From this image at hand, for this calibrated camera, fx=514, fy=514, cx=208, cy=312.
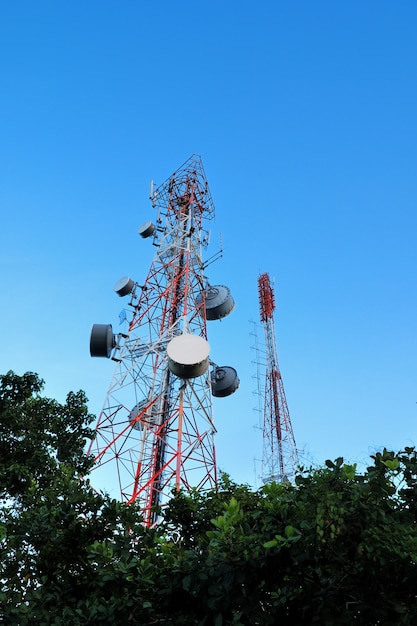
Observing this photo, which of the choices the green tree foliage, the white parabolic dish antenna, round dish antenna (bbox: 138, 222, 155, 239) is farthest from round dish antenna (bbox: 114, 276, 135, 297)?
the green tree foliage

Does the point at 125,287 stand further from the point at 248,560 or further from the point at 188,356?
the point at 248,560

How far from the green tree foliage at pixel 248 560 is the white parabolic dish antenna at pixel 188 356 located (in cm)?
664

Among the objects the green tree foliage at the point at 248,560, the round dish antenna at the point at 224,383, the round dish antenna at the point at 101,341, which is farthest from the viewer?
the round dish antenna at the point at 224,383

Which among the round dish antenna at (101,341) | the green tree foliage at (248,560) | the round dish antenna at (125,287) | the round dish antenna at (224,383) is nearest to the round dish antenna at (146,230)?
the round dish antenna at (125,287)

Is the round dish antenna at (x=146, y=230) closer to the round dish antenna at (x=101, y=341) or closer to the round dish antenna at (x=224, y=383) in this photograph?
the round dish antenna at (x=101, y=341)

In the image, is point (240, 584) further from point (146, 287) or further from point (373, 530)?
point (146, 287)

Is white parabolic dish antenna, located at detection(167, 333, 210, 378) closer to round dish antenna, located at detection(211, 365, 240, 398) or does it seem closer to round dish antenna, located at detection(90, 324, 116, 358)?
round dish antenna, located at detection(90, 324, 116, 358)

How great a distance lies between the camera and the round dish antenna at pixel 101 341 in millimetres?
14180

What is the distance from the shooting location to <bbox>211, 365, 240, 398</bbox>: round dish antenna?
637 inches

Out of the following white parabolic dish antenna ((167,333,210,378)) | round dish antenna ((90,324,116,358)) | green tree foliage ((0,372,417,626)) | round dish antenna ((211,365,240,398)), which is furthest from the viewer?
round dish antenna ((211,365,240,398))

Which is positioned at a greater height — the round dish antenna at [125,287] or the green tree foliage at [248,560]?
the round dish antenna at [125,287]

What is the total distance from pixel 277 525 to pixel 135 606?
4.36 ft

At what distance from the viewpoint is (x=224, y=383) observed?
16.2 metres

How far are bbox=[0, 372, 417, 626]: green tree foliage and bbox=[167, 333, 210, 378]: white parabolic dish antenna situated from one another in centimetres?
664
